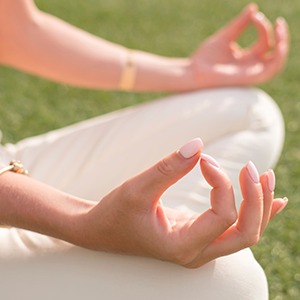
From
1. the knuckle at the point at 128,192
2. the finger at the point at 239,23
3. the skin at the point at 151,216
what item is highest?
the finger at the point at 239,23

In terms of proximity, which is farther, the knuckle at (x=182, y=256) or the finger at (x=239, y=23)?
the finger at (x=239, y=23)

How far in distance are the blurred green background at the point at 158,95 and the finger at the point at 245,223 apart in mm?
824

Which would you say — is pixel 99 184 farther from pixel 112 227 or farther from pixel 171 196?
pixel 112 227

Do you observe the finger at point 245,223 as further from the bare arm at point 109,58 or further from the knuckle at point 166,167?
the bare arm at point 109,58

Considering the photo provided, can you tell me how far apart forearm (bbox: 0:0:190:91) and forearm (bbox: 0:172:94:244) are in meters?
0.57

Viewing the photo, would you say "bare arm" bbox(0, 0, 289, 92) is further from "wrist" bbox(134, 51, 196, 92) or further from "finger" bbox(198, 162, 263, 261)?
"finger" bbox(198, 162, 263, 261)

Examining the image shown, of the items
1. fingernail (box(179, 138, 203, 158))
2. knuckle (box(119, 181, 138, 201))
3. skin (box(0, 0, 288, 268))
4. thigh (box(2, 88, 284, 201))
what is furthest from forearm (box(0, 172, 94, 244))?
thigh (box(2, 88, 284, 201))

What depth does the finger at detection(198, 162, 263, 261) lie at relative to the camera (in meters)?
0.68

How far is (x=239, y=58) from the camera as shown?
140cm

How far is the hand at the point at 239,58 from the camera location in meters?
1.29

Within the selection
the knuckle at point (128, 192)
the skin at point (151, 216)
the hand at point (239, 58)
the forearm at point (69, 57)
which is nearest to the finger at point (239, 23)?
the hand at point (239, 58)

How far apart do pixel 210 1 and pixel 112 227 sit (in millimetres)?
4009

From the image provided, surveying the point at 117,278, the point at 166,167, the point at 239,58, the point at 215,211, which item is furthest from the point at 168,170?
the point at 239,58

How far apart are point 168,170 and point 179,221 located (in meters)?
0.14
